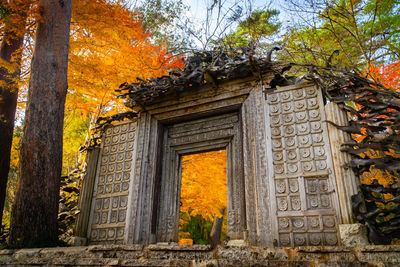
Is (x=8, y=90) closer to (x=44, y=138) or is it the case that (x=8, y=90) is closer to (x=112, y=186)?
(x=44, y=138)

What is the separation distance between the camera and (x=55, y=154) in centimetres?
593

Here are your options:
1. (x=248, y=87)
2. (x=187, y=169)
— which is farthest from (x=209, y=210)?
(x=248, y=87)

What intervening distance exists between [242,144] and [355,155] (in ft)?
7.66

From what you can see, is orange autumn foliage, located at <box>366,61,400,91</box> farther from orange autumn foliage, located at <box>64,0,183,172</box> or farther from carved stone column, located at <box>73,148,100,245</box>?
carved stone column, located at <box>73,148,100,245</box>

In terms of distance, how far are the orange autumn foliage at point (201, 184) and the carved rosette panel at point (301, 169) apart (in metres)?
5.37

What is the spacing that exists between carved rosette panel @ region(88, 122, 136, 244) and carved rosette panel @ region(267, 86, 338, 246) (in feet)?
12.2

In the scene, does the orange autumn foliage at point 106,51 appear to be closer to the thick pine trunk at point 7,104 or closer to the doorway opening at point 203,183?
the thick pine trunk at point 7,104

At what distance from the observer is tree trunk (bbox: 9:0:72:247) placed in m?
5.31

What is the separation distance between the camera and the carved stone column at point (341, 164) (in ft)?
14.9

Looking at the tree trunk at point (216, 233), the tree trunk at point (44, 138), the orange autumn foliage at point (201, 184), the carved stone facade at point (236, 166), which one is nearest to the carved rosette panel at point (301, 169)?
the carved stone facade at point (236, 166)

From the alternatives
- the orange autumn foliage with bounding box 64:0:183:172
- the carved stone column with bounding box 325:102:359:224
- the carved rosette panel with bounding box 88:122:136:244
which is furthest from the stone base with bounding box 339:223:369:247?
the orange autumn foliage with bounding box 64:0:183:172

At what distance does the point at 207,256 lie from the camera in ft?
11.6

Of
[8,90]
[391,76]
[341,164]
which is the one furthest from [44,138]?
[391,76]

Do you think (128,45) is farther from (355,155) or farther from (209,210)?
(355,155)
